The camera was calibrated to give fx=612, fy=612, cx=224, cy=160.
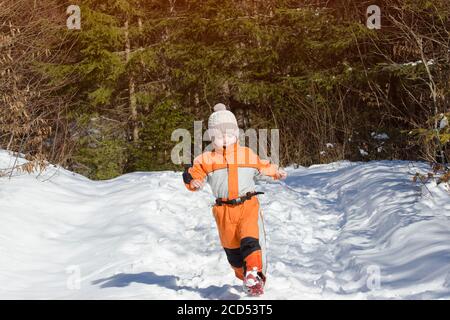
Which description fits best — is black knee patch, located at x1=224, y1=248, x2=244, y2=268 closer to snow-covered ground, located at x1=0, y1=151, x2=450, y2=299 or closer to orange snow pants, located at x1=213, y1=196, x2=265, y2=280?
orange snow pants, located at x1=213, y1=196, x2=265, y2=280

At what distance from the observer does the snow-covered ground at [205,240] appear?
511 cm

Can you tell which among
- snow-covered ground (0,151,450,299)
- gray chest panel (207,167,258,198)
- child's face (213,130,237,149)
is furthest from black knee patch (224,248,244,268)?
child's face (213,130,237,149)

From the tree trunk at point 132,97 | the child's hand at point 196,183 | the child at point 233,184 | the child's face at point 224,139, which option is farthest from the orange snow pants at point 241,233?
the tree trunk at point 132,97

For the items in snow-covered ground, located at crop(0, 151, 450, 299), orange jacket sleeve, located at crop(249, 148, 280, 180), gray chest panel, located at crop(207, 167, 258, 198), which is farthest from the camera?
snow-covered ground, located at crop(0, 151, 450, 299)

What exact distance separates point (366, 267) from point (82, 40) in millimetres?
13478

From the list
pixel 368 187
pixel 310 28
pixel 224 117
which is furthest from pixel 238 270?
pixel 310 28

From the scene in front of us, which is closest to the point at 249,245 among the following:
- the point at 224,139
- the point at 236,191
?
the point at 236,191

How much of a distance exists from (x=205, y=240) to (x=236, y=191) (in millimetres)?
2308

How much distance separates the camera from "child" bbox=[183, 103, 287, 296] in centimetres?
467

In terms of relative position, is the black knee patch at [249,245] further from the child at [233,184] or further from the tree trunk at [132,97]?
the tree trunk at [132,97]

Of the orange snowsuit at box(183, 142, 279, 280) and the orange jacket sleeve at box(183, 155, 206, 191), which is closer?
the orange snowsuit at box(183, 142, 279, 280)

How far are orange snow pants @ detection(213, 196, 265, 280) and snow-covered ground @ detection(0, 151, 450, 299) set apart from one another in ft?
0.98

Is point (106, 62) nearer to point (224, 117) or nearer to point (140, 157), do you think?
point (140, 157)
